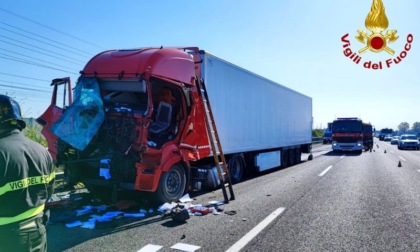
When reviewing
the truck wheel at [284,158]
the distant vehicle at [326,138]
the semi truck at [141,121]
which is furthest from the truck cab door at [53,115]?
the distant vehicle at [326,138]

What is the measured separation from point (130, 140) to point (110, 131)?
59 centimetres

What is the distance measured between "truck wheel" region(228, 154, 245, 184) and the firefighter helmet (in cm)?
868

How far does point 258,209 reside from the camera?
22.7 feet

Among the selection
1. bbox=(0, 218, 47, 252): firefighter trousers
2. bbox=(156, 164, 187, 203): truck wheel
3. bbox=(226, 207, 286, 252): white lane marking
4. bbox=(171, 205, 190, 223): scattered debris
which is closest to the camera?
bbox=(0, 218, 47, 252): firefighter trousers

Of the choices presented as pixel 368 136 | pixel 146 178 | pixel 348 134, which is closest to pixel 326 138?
pixel 368 136

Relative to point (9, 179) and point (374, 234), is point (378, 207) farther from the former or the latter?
point (9, 179)

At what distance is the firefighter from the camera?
7.50ft

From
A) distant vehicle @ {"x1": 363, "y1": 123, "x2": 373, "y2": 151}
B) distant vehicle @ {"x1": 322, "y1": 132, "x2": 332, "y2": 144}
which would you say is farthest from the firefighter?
distant vehicle @ {"x1": 322, "y1": 132, "x2": 332, "y2": 144}

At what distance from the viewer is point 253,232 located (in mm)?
5312

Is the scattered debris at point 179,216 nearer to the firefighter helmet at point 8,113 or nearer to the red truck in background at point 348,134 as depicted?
the firefighter helmet at point 8,113

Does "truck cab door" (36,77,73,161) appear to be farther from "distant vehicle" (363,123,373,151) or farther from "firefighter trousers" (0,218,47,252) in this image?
"distant vehicle" (363,123,373,151)

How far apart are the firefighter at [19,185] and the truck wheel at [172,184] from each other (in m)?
4.44

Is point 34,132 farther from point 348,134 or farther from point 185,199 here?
point 348,134

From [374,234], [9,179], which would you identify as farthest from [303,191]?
[9,179]
